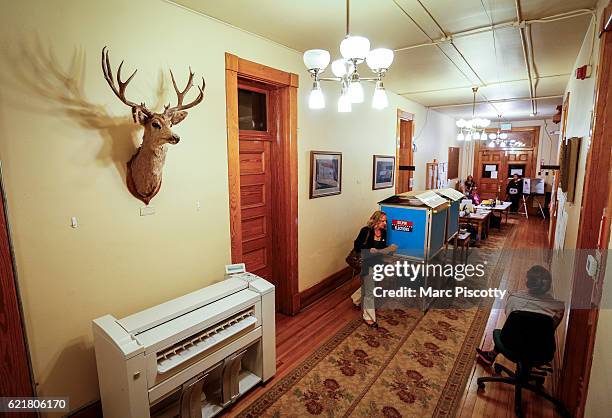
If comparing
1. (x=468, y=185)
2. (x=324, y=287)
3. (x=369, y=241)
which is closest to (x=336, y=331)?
(x=324, y=287)

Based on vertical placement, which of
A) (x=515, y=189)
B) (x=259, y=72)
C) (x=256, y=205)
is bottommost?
(x=515, y=189)

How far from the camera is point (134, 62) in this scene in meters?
2.12

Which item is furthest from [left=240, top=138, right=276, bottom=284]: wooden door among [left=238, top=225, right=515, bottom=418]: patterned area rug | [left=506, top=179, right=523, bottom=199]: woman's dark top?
[left=506, top=179, right=523, bottom=199]: woman's dark top

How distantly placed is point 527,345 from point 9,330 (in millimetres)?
3122

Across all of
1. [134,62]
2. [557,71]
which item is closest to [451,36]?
[557,71]

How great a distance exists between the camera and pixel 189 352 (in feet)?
6.52

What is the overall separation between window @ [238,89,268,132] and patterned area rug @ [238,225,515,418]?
2.27m

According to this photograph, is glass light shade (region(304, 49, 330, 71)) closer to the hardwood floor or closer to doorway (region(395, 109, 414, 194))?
the hardwood floor

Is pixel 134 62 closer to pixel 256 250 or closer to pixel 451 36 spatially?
pixel 256 250

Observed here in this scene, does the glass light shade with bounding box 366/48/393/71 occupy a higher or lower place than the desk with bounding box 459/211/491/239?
higher

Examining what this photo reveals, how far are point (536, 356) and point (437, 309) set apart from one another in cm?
161

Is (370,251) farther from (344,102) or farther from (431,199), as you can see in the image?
(344,102)

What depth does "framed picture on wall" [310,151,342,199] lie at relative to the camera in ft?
12.2

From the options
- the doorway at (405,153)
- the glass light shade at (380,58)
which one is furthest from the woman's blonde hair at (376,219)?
the doorway at (405,153)
